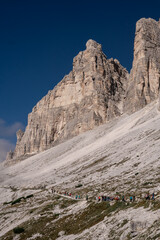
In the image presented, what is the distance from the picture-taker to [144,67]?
109 metres

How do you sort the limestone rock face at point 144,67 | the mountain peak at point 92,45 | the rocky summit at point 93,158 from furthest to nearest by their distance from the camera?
the mountain peak at point 92,45 < the limestone rock face at point 144,67 < the rocky summit at point 93,158

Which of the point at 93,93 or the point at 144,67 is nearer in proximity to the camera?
the point at 144,67

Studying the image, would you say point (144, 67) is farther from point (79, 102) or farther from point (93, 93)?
point (79, 102)

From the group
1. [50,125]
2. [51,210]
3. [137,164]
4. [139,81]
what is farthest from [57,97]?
[51,210]

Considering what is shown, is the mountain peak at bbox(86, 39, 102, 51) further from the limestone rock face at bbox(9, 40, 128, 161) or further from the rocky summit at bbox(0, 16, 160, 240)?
the rocky summit at bbox(0, 16, 160, 240)

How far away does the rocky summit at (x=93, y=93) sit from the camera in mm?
107938

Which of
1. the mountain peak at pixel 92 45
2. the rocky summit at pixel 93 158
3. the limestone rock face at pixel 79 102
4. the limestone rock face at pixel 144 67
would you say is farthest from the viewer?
the mountain peak at pixel 92 45

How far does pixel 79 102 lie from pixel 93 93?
12.6 metres

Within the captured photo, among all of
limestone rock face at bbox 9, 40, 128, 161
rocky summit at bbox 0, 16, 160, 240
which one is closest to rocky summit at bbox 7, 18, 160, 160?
limestone rock face at bbox 9, 40, 128, 161

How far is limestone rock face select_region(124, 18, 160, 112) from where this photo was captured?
103 meters

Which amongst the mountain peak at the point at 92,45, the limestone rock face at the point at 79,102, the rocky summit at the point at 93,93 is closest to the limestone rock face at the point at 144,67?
the rocky summit at the point at 93,93

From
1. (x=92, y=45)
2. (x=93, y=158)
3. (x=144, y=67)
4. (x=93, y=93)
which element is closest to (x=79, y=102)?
(x=93, y=93)

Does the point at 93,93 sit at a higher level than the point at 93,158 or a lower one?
higher

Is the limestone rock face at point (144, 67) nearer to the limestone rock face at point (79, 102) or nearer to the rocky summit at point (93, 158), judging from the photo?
the rocky summit at point (93, 158)
